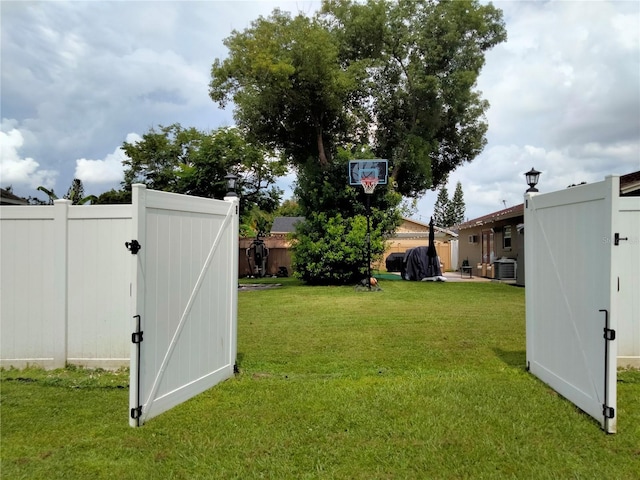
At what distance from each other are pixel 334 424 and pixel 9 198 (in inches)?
447

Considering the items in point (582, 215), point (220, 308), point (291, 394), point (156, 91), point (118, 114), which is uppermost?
point (156, 91)

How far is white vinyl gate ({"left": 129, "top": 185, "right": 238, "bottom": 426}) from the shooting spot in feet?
10.4

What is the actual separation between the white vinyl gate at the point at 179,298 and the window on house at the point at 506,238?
14.2 m

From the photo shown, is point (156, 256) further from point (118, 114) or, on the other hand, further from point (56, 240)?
point (118, 114)

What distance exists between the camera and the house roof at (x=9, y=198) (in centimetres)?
1036

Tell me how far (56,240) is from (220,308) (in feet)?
6.24

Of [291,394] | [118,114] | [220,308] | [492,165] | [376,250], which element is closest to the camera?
[291,394]

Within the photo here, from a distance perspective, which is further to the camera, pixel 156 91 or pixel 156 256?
pixel 156 91

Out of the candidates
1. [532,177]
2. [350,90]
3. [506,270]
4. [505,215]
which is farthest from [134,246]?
[505,215]

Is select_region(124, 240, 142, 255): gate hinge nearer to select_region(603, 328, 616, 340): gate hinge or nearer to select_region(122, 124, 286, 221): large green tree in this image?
select_region(603, 328, 616, 340): gate hinge

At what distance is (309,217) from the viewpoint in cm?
1500

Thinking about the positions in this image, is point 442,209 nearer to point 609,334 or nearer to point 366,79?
point 366,79

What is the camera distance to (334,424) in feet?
10.4

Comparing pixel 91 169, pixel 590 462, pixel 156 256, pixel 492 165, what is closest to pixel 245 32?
pixel 91 169
